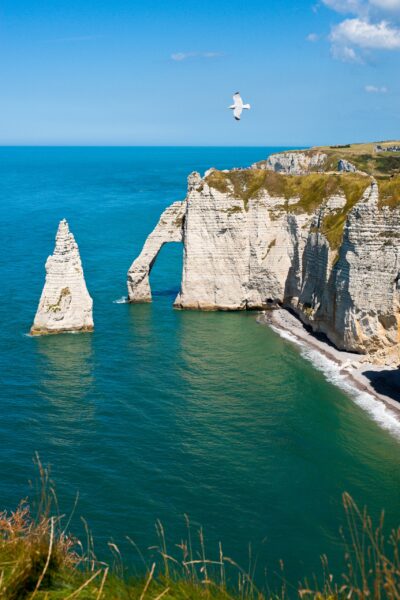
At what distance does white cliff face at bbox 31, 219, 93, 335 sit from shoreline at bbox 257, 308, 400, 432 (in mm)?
17226

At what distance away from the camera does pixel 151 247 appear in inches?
2530

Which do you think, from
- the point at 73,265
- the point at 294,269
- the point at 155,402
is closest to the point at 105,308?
the point at 73,265

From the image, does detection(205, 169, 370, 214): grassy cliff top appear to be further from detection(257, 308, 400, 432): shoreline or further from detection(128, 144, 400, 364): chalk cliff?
detection(257, 308, 400, 432): shoreline

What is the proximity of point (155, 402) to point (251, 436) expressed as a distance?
738 cm

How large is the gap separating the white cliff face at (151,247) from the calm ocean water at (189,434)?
225cm

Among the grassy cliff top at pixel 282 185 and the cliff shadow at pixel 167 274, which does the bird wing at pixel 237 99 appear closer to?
the grassy cliff top at pixel 282 185

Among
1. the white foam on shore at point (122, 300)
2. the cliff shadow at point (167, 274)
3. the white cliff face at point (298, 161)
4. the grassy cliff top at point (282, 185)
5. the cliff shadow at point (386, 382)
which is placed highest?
the white cliff face at point (298, 161)

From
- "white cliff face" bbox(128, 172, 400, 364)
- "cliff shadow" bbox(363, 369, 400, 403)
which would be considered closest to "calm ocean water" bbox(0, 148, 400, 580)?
"cliff shadow" bbox(363, 369, 400, 403)

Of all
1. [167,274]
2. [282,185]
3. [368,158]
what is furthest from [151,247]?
[368,158]

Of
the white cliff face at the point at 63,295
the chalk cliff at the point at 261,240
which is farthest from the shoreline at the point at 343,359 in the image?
the white cliff face at the point at 63,295

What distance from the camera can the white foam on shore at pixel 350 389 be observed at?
3750 centimetres

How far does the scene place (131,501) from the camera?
27719 millimetres

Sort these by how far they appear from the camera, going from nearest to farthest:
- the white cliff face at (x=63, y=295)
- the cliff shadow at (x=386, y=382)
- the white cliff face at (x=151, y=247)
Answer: the cliff shadow at (x=386, y=382), the white cliff face at (x=63, y=295), the white cliff face at (x=151, y=247)

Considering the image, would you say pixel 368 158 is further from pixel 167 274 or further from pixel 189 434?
pixel 189 434
